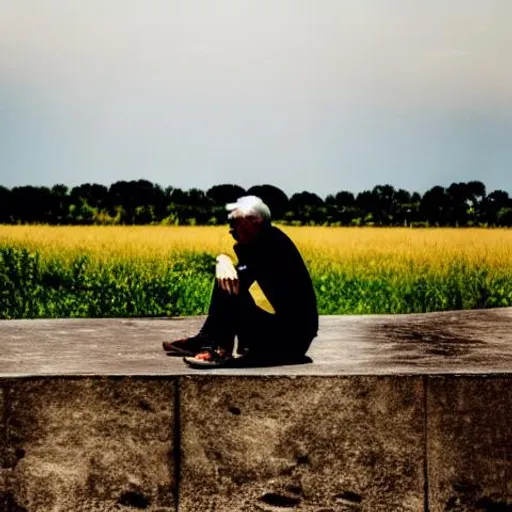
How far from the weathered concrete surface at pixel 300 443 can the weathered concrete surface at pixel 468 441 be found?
80mm

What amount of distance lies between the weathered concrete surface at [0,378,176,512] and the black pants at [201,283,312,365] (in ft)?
1.86

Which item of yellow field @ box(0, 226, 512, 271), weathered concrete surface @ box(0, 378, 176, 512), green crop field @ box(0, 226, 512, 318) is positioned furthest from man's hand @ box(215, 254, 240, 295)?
yellow field @ box(0, 226, 512, 271)

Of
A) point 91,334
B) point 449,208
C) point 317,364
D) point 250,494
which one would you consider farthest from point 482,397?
point 449,208

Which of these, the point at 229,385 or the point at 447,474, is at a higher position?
the point at 229,385

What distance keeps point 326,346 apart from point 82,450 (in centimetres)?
187

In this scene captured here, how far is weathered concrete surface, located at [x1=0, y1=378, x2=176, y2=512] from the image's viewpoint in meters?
5.68

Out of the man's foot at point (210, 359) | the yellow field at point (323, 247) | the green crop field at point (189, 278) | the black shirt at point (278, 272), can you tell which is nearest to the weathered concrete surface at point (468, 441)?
the black shirt at point (278, 272)

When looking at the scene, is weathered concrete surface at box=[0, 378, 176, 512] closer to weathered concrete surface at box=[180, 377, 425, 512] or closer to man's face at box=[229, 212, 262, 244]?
weathered concrete surface at box=[180, 377, 425, 512]

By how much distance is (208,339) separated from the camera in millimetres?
6156

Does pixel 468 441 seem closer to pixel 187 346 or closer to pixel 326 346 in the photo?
pixel 326 346

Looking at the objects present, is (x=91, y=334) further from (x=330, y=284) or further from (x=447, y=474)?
(x=330, y=284)

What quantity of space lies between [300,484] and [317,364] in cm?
67

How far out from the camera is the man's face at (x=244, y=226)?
585 cm

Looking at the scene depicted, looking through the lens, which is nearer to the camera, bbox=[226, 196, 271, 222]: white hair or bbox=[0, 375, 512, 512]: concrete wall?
bbox=[0, 375, 512, 512]: concrete wall
